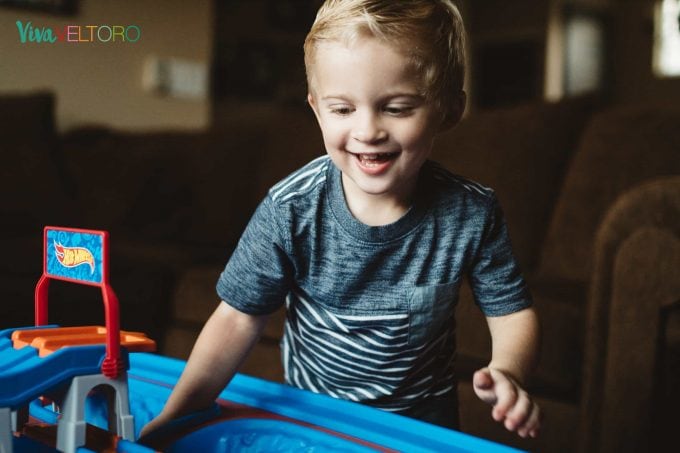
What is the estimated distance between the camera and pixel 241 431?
44 cm

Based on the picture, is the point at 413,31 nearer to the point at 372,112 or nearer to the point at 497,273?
the point at 372,112

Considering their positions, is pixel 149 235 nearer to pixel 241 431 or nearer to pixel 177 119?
pixel 177 119

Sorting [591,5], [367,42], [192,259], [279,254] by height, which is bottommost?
[192,259]

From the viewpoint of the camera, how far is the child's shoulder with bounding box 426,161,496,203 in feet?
1.62

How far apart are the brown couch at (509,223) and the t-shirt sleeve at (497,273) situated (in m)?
0.15

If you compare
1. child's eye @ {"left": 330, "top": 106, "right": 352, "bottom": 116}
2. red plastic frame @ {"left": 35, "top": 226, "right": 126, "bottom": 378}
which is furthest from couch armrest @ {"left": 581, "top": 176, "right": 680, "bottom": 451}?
red plastic frame @ {"left": 35, "top": 226, "right": 126, "bottom": 378}

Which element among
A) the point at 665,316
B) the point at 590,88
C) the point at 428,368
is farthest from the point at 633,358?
the point at 590,88

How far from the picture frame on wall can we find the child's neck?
21cm

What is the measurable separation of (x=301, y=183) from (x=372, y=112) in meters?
0.11

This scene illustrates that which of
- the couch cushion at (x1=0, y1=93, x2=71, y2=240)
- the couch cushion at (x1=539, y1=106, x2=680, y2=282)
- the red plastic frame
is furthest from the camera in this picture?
the couch cushion at (x1=539, y1=106, x2=680, y2=282)

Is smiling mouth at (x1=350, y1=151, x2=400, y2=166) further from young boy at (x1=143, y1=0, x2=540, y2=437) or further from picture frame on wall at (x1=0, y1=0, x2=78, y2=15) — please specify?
picture frame on wall at (x1=0, y1=0, x2=78, y2=15)

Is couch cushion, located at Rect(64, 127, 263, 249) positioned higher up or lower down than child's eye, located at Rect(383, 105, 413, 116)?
lower down

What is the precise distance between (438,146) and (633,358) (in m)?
0.37

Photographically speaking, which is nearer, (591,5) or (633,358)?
(633,358)
